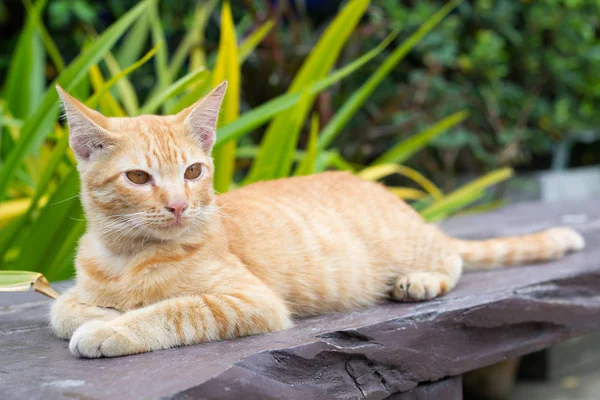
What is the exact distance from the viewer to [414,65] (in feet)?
14.2

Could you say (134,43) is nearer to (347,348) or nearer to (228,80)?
(228,80)

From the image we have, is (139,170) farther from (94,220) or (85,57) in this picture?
(85,57)

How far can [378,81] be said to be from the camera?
2.67 metres

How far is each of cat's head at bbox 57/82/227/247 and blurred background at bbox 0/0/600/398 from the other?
86cm

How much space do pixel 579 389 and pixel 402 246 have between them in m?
1.28

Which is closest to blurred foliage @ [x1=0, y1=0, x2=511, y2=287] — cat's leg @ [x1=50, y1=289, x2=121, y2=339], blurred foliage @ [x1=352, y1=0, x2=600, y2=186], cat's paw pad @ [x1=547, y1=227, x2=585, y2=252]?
cat's leg @ [x1=50, y1=289, x2=121, y2=339]

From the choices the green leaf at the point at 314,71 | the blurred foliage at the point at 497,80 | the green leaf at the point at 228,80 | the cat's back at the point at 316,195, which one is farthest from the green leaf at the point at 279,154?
the blurred foliage at the point at 497,80

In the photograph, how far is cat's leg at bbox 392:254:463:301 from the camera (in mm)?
1786

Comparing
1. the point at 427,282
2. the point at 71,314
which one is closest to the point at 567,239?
the point at 427,282

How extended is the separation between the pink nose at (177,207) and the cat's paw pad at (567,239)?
138 centimetres

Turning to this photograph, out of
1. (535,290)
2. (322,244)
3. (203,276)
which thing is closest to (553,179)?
(535,290)

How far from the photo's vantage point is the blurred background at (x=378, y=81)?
2.63 metres

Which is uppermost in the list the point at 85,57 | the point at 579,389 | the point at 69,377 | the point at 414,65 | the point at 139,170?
the point at 414,65

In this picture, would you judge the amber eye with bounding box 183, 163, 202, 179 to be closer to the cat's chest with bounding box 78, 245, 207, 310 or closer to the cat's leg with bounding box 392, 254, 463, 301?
the cat's chest with bounding box 78, 245, 207, 310
